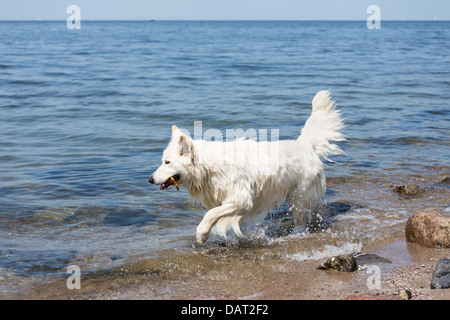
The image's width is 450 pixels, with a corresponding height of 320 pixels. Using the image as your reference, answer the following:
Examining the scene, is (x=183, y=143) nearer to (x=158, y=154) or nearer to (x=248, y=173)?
(x=248, y=173)

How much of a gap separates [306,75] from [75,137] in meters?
14.9

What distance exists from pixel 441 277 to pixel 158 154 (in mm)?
7649

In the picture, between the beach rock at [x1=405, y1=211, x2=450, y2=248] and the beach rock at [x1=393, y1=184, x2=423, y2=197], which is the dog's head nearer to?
the beach rock at [x1=405, y1=211, x2=450, y2=248]

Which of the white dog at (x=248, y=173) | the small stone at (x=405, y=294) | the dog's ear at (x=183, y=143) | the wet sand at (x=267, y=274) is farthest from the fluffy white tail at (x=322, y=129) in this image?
the small stone at (x=405, y=294)

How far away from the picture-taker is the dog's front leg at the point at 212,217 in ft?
20.3

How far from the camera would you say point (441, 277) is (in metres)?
4.65

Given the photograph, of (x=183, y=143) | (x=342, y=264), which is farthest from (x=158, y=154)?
(x=342, y=264)

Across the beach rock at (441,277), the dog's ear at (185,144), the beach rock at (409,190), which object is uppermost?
the dog's ear at (185,144)

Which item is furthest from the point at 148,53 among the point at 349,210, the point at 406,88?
the point at 349,210

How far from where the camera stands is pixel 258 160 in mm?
6570

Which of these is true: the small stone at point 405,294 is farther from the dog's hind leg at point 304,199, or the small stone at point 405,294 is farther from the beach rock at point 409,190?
the beach rock at point 409,190

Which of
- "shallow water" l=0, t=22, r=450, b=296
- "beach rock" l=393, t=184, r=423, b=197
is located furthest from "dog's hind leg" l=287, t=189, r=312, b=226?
"beach rock" l=393, t=184, r=423, b=197

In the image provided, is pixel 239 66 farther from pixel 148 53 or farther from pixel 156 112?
pixel 156 112

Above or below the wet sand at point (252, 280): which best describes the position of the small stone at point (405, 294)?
above
